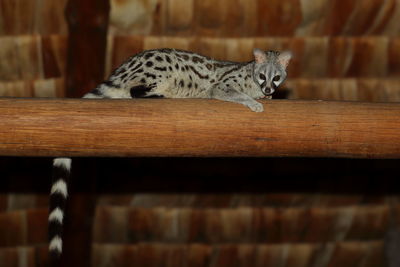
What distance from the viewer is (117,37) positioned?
539cm

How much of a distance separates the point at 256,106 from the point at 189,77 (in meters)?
0.79

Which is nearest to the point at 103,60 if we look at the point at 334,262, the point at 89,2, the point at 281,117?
the point at 89,2

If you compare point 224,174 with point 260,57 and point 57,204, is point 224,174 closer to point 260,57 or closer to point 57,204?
point 260,57

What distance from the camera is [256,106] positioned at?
119 inches

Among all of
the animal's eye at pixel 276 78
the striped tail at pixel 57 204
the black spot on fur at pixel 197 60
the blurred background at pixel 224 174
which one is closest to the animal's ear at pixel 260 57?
the animal's eye at pixel 276 78

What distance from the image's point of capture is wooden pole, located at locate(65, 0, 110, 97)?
15.4 ft

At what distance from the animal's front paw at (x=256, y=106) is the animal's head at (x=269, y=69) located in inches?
19.9

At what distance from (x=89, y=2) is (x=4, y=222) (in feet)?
8.35

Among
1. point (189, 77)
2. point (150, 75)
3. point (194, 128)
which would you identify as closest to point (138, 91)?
point (150, 75)

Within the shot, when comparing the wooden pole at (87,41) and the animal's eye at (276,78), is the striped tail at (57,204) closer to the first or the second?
the animal's eye at (276,78)

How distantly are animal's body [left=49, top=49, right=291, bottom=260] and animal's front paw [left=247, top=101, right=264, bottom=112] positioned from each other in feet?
0.56

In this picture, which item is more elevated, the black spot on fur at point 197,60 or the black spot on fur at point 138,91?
the black spot on fur at point 197,60

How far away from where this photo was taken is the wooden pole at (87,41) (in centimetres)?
468

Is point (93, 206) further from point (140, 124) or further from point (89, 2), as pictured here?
point (140, 124)
